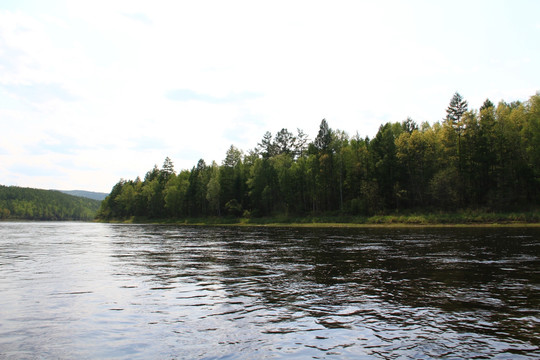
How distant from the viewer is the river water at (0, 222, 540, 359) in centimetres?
962

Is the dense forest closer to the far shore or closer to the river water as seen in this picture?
the far shore

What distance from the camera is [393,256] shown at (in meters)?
27.8

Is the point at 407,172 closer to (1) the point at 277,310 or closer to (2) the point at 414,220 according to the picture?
(2) the point at 414,220

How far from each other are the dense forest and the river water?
196 ft

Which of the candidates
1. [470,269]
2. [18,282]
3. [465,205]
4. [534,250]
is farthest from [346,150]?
[18,282]

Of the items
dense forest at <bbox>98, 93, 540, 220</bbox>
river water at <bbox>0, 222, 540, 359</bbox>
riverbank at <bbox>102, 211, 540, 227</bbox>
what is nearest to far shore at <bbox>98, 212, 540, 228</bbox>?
riverbank at <bbox>102, 211, 540, 227</bbox>

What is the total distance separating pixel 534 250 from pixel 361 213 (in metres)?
58.9

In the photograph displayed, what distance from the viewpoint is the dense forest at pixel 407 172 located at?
75.7 m

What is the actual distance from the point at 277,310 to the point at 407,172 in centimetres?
8392

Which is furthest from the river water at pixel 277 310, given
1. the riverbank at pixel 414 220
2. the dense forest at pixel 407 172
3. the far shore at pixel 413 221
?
the dense forest at pixel 407 172

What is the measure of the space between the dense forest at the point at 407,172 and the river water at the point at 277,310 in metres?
59.8

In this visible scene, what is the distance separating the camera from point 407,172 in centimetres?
9019

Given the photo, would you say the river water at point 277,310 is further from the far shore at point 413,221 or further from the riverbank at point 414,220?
the riverbank at point 414,220

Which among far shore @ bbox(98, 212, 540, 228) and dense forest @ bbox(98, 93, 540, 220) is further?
dense forest @ bbox(98, 93, 540, 220)
